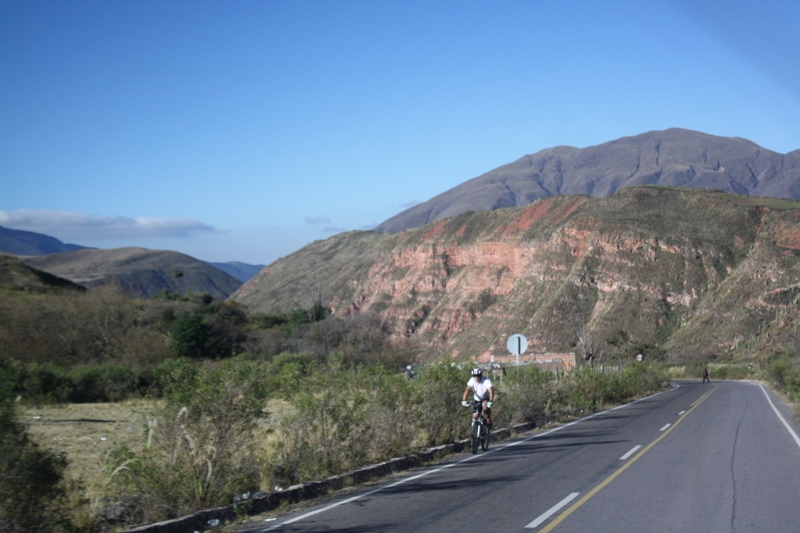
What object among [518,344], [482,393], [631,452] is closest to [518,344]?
[518,344]

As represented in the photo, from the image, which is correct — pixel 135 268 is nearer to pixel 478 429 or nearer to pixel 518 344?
pixel 518 344

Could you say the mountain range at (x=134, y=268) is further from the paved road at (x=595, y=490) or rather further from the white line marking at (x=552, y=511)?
the white line marking at (x=552, y=511)

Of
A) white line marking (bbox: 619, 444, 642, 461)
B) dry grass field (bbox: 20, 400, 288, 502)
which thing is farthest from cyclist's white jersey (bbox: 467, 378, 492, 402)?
dry grass field (bbox: 20, 400, 288, 502)

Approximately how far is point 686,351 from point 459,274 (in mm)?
38561

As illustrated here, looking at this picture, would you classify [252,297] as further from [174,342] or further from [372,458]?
[372,458]

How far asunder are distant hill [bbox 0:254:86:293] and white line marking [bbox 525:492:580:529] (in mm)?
51005

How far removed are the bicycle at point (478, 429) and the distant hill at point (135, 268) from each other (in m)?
106

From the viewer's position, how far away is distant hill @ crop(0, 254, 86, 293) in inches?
2209

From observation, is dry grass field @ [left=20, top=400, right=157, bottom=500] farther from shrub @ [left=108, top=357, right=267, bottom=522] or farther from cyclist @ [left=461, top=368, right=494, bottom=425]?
cyclist @ [left=461, top=368, right=494, bottom=425]

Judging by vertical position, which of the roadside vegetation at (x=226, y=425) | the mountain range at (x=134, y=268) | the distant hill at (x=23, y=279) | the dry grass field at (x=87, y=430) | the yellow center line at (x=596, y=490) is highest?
the mountain range at (x=134, y=268)

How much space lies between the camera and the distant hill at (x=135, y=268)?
429 ft

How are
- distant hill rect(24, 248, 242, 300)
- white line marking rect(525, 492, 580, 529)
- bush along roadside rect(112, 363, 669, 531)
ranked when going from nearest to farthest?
white line marking rect(525, 492, 580, 529) < bush along roadside rect(112, 363, 669, 531) < distant hill rect(24, 248, 242, 300)

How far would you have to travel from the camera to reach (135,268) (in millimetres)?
143750

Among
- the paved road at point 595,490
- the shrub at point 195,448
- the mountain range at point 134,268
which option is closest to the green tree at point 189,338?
the paved road at point 595,490
